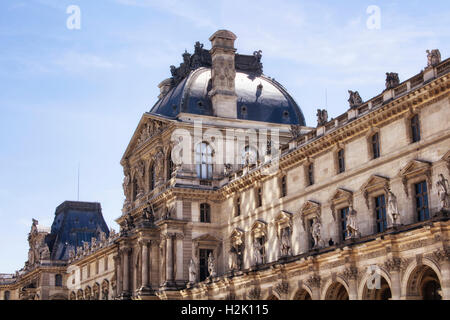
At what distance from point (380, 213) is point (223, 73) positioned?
89.1ft

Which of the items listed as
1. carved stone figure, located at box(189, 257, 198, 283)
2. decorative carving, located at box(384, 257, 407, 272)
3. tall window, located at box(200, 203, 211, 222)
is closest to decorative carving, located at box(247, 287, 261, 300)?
carved stone figure, located at box(189, 257, 198, 283)

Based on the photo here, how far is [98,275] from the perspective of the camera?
263 feet

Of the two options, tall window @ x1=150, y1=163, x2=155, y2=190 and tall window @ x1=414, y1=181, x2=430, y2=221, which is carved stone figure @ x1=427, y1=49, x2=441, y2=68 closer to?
tall window @ x1=414, y1=181, x2=430, y2=221

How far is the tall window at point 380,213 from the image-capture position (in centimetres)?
4138

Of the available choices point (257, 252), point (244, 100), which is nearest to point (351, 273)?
point (257, 252)

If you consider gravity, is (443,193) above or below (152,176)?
below

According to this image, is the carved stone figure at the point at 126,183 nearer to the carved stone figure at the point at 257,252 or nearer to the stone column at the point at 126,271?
the stone column at the point at 126,271

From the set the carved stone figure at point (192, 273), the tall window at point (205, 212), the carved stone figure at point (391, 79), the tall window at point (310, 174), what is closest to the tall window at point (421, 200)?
the carved stone figure at point (391, 79)

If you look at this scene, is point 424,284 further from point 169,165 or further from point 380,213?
point 169,165

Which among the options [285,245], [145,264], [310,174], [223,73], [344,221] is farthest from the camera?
[223,73]

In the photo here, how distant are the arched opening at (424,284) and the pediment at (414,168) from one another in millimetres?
4951

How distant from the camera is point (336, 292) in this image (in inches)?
1709

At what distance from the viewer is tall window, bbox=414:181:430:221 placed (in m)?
38.2

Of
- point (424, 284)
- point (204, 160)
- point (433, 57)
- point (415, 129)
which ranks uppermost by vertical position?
point (204, 160)
